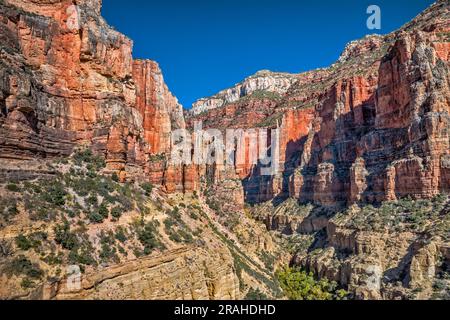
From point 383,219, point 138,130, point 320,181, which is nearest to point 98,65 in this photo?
point 138,130

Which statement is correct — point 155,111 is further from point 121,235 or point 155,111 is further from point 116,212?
point 121,235

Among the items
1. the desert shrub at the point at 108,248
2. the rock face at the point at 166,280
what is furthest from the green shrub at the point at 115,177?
the rock face at the point at 166,280

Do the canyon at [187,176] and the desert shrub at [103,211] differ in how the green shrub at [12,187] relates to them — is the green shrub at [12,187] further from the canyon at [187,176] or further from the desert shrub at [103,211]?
the desert shrub at [103,211]

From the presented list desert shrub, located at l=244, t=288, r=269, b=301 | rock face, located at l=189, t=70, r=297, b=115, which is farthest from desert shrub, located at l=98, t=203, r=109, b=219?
rock face, located at l=189, t=70, r=297, b=115

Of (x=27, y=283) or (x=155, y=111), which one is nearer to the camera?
(x=27, y=283)

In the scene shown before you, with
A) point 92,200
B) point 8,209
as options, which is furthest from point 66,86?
point 8,209

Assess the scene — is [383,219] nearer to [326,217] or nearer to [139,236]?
[326,217]
